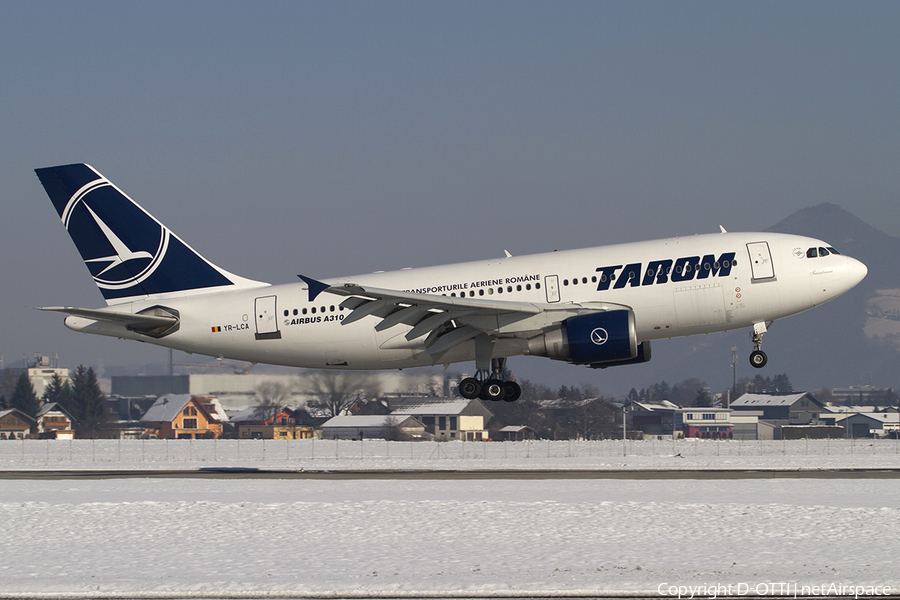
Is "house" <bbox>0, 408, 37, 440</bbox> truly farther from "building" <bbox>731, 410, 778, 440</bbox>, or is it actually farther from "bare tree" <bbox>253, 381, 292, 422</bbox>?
"building" <bbox>731, 410, 778, 440</bbox>

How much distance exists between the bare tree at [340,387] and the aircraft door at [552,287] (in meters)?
40.8

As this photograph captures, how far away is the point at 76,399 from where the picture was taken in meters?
99.1

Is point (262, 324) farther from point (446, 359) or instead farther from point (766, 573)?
point (766, 573)

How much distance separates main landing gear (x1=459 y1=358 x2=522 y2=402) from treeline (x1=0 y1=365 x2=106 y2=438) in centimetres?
6640

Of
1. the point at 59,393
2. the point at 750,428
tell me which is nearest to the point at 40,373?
the point at 59,393

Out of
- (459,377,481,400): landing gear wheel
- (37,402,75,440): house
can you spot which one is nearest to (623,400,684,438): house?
(37,402,75,440): house

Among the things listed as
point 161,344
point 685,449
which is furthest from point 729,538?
point 685,449

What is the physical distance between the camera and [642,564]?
19516mm

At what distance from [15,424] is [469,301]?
77.6 meters

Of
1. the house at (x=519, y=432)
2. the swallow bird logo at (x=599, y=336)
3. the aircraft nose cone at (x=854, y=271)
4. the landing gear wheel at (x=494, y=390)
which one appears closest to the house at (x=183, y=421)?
the house at (x=519, y=432)

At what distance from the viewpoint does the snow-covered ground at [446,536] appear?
18.1m

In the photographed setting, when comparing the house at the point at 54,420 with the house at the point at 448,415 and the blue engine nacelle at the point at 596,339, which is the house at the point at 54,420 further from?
the blue engine nacelle at the point at 596,339

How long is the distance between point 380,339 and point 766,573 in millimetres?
17717

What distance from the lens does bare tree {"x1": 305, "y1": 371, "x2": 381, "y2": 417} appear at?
235 ft
